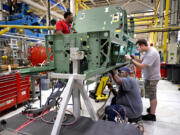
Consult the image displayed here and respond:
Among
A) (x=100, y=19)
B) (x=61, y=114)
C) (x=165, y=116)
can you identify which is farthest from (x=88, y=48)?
(x=165, y=116)

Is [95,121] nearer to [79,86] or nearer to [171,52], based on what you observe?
[79,86]

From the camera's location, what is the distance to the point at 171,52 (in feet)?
23.4

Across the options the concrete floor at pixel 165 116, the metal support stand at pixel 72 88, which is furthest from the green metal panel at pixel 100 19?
the concrete floor at pixel 165 116

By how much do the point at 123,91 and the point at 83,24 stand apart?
158 cm

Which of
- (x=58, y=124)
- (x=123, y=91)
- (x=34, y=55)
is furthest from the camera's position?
(x=34, y=55)

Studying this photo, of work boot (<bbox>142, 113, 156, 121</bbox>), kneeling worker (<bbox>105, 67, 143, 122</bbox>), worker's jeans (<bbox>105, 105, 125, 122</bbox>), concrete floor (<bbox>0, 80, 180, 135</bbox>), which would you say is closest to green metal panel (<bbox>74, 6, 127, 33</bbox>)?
kneeling worker (<bbox>105, 67, 143, 122</bbox>)

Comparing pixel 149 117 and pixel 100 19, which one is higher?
pixel 100 19

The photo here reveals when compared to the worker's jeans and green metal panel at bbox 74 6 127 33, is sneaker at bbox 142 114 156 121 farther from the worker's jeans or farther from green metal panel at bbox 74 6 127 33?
green metal panel at bbox 74 6 127 33

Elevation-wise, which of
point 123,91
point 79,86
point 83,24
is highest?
point 83,24

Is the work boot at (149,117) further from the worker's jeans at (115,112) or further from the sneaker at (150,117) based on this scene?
the worker's jeans at (115,112)

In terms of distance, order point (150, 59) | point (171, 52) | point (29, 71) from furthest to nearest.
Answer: point (171, 52), point (150, 59), point (29, 71)

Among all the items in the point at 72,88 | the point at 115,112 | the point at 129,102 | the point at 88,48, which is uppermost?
the point at 88,48

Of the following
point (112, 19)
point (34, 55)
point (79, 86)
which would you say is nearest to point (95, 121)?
point (79, 86)

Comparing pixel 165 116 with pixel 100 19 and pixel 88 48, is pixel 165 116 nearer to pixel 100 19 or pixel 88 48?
pixel 100 19
